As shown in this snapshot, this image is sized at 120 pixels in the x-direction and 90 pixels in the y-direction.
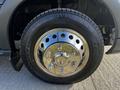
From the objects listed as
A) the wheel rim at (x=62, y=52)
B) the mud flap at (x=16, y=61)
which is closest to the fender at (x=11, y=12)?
the mud flap at (x=16, y=61)

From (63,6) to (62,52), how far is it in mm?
700

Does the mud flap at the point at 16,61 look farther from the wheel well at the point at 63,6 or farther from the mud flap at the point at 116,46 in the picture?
the mud flap at the point at 116,46

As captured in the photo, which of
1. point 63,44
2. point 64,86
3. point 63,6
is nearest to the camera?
point 63,44

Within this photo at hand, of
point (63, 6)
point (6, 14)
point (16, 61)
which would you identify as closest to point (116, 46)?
point (63, 6)

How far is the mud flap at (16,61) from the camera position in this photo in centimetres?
293

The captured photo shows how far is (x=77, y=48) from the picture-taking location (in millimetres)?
2730

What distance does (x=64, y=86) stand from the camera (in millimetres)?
2926

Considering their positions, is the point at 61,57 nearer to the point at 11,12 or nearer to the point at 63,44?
the point at 63,44

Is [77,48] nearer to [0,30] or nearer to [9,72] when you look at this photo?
[0,30]

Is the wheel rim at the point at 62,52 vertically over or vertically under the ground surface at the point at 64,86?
over

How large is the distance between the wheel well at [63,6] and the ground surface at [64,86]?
0.36 meters

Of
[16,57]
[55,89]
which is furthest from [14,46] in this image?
[55,89]

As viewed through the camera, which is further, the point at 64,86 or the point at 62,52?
the point at 64,86

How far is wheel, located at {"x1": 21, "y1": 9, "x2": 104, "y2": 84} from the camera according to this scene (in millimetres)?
2729
